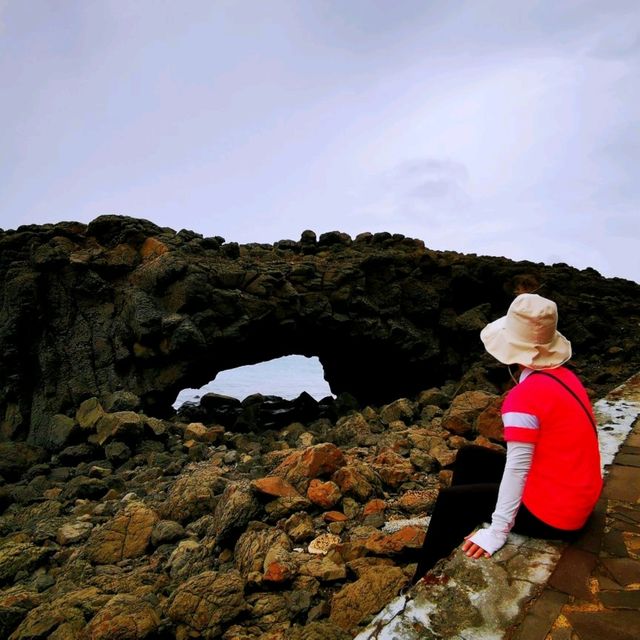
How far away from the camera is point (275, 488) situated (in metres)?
4.88

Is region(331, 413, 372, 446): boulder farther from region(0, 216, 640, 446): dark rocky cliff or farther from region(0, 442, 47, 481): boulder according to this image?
region(0, 442, 47, 481): boulder

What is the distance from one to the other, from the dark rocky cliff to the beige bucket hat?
9139 millimetres

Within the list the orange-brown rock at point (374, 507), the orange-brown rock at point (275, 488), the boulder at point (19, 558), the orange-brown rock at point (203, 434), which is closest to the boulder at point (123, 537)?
the boulder at point (19, 558)

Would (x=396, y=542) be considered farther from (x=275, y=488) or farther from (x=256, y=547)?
(x=275, y=488)

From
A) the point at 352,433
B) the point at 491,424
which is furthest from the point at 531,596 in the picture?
A: the point at 352,433

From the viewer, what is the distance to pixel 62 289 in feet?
45.3

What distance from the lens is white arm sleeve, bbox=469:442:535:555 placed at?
8.20 ft

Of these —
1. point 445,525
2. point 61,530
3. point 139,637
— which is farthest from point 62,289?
point 445,525

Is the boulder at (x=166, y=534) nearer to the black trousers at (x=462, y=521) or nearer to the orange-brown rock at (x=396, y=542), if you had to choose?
the orange-brown rock at (x=396, y=542)

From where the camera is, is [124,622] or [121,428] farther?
[121,428]

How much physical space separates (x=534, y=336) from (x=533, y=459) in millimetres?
698

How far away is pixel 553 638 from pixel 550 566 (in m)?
0.60

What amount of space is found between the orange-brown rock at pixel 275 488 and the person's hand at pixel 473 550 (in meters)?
2.38

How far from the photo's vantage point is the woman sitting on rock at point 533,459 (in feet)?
8.16
